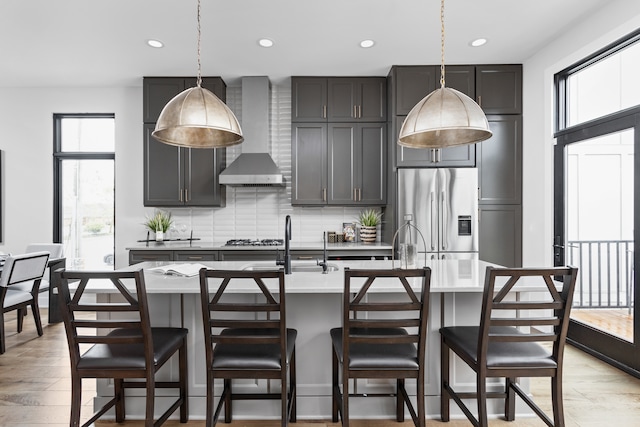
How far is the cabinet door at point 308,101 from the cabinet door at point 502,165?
6.21ft

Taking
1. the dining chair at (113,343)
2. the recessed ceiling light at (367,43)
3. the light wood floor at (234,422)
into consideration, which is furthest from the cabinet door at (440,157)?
the dining chair at (113,343)

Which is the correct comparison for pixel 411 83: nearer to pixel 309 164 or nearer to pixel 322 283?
pixel 309 164

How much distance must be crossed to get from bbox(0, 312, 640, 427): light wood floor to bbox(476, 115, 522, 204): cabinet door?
169 cm

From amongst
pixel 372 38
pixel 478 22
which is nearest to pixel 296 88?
pixel 372 38

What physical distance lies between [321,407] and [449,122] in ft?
5.87

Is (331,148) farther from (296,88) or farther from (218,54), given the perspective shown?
(218,54)

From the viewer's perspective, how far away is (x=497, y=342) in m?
1.85

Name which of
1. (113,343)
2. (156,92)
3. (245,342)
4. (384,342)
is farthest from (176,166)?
(384,342)

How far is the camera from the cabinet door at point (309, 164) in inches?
177

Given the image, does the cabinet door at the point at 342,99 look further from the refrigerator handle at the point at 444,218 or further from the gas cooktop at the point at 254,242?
the gas cooktop at the point at 254,242

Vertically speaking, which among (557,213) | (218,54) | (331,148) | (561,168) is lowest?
(557,213)

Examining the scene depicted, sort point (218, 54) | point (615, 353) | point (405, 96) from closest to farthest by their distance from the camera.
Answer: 1. point (615, 353)
2. point (218, 54)
3. point (405, 96)

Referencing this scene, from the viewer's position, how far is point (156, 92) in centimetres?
450

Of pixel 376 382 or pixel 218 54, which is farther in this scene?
pixel 218 54
